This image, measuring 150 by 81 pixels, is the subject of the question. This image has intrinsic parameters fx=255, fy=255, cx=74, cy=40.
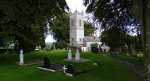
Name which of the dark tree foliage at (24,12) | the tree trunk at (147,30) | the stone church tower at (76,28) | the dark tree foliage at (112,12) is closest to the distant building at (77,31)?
the stone church tower at (76,28)

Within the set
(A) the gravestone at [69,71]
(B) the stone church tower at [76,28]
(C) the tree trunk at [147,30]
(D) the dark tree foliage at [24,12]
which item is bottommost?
(A) the gravestone at [69,71]

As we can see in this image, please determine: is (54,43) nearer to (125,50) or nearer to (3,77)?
(125,50)

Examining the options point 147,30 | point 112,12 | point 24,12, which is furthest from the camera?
point 112,12

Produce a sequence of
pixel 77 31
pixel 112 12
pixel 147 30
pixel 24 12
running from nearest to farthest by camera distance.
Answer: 1. pixel 147 30
2. pixel 24 12
3. pixel 112 12
4. pixel 77 31

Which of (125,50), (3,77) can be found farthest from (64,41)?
(3,77)

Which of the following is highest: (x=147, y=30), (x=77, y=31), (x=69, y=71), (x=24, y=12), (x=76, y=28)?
(x=76, y=28)

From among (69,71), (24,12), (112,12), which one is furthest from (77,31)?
(69,71)

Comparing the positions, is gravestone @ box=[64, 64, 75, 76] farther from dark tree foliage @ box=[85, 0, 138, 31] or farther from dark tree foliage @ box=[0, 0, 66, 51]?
dark tree foliage @ box=[85, 0, 138, 31]

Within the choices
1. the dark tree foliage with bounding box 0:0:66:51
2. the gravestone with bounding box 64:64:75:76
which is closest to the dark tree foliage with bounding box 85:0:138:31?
the dark tree foliage with bounding box 0:0:66:51

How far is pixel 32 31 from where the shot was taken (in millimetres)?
23141

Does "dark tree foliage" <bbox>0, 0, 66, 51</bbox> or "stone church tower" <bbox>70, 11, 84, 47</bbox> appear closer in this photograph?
"dark tree foliage" <bbox>0, 0, 66, 51</bbox>

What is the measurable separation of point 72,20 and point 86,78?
2133 inches

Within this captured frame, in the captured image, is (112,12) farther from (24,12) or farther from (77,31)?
(77,31)

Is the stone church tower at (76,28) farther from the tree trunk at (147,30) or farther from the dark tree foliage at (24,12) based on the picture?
the tree trunk at (147,30)
